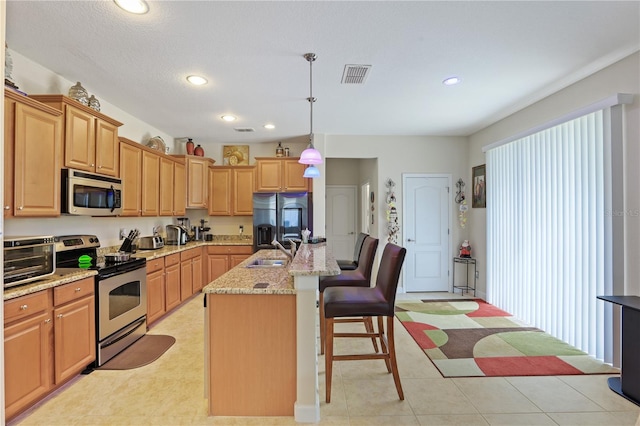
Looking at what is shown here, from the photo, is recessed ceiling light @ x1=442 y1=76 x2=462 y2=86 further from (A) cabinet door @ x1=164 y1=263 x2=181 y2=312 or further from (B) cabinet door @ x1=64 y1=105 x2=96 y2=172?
(A) cabinet door @ x1=164 y1=263 x2=181 y2=312

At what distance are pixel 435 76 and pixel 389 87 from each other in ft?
1.54

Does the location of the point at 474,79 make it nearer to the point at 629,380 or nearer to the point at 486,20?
the point at 486,20

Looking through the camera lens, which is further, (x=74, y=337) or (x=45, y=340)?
(x=74, y=337)

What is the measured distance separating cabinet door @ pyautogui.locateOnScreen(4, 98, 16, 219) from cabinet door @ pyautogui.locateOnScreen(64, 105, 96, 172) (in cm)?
49

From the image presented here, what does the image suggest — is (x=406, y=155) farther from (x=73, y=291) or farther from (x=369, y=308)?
(x=73, y=291)

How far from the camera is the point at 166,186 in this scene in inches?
184

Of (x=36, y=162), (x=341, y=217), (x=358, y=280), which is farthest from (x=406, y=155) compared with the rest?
(x=36, y=162)

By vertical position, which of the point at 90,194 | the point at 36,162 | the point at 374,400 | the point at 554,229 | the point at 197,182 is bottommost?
the point at 374,400

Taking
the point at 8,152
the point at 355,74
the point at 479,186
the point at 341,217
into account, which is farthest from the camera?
the point at 341,217

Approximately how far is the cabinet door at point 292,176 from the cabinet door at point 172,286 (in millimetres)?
2121

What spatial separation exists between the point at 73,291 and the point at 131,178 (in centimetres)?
168

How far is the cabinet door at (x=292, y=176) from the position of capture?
5539 millimetres

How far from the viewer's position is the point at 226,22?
7.48ft

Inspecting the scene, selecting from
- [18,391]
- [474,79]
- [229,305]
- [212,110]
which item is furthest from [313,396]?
[212,110]
